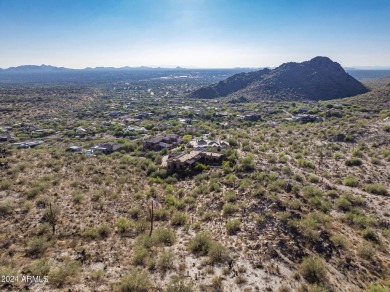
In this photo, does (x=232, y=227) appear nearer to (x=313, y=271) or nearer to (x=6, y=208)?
Answer: (x=313, y=271)

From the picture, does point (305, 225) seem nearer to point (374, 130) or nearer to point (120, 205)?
point (120, 205)

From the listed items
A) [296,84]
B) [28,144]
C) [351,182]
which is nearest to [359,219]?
[351,182]

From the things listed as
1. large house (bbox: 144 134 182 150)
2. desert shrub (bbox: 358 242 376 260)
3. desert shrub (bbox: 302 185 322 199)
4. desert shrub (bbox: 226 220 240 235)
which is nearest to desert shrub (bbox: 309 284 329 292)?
desert shrub (bbox: 358 242 376 260)

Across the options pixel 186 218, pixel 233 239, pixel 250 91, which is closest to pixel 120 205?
pixel 186 218

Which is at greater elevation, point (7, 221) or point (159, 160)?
point (7, 221)

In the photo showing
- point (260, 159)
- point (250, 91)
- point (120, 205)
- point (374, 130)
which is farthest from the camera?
point (250, 91)
